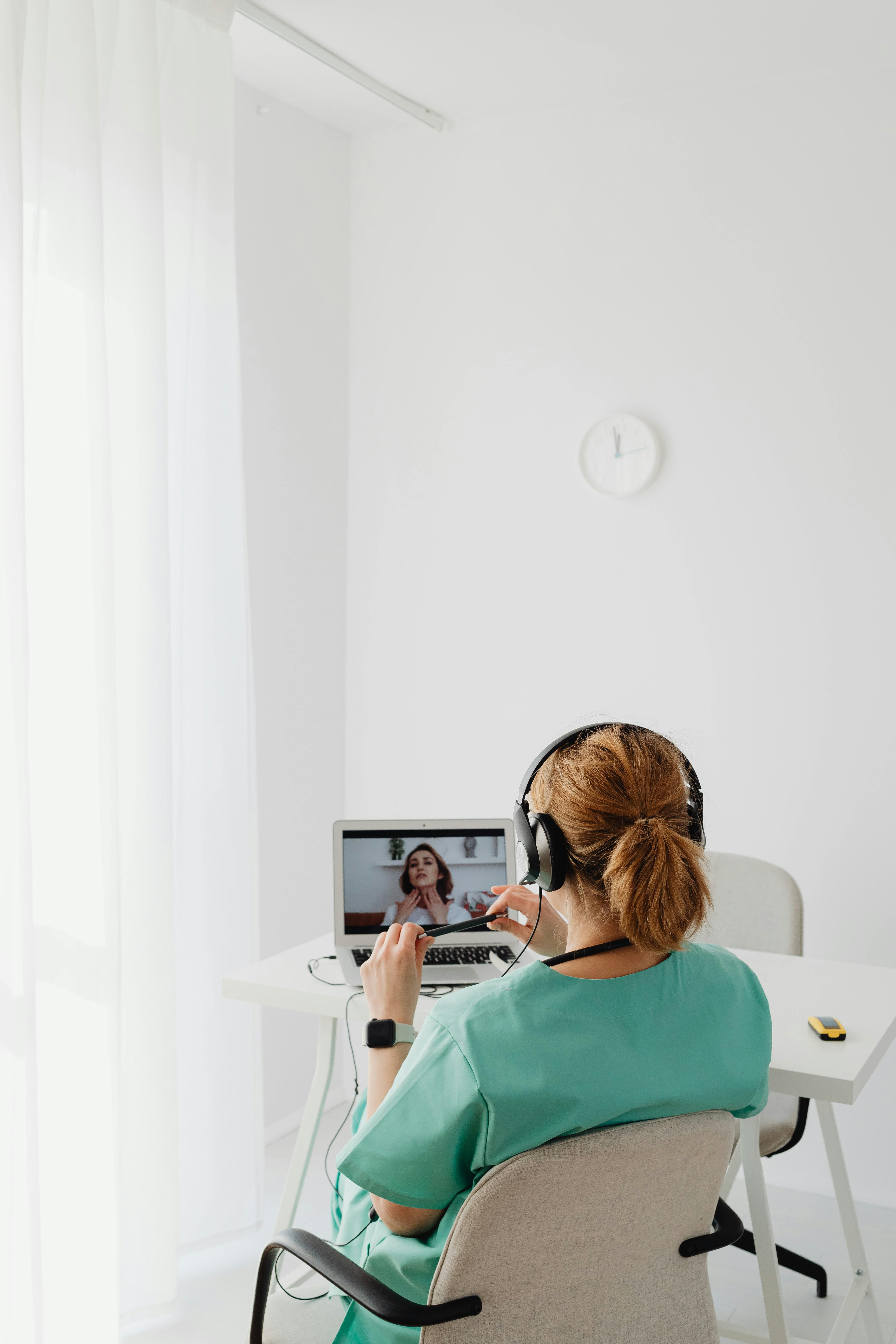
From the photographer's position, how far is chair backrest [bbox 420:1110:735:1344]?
3.69 feet

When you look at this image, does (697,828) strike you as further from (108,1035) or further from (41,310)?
(41,310)

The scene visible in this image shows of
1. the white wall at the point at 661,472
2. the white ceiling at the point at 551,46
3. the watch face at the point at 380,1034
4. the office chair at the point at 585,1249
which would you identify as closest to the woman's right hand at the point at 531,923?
the watch face at the point at 380,1034

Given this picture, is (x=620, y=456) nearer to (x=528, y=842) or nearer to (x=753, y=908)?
(x=753, y=908)

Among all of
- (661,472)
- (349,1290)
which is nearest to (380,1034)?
(349,1290)

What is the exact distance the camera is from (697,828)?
135 centimetres

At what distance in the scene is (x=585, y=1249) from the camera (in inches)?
46.1

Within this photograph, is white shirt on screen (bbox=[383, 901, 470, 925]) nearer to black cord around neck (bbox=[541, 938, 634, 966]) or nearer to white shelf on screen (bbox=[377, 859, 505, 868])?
white shelf on screen (bbox=[377, 859, 505, 868])

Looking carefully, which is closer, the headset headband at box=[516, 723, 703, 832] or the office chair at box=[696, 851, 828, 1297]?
the headset headband at box=[516, 723, 703, 832]

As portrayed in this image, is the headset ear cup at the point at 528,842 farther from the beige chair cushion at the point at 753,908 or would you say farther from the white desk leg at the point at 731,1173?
the beige chair cushion at the point at 753,908

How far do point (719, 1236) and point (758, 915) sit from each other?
1224 mm

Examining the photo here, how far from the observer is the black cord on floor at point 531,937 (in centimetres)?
158

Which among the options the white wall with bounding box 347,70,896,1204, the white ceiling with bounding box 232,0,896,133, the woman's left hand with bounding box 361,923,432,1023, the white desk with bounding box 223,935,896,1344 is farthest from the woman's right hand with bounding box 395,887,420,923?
the white ceiling with bounding box 232,0,896,133

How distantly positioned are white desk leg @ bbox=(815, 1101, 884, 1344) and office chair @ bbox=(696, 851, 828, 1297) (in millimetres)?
134

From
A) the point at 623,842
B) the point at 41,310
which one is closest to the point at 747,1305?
the point at 623,842
